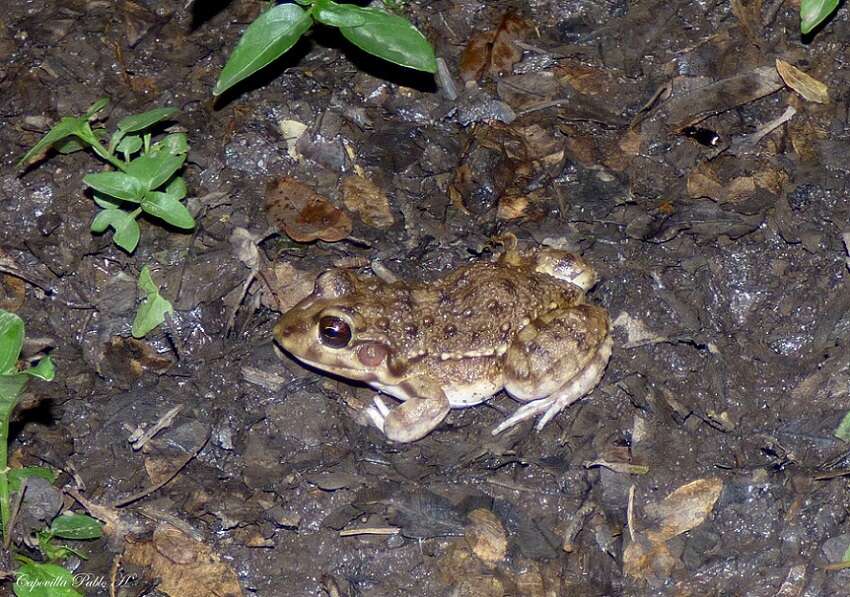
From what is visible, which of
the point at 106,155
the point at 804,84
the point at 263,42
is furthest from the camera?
the point at 804,84

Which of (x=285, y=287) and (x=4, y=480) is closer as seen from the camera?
(x=4, y=480)

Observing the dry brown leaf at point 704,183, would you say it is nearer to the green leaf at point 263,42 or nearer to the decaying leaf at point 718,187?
the decaying leaf at point 718,187

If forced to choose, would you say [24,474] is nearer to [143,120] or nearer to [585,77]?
[143,120]

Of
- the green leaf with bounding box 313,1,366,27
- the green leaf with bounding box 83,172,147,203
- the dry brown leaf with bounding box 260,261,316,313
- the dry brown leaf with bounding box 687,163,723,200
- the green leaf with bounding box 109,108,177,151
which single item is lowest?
the dry brown leaf with bounding box 260,261,316,313

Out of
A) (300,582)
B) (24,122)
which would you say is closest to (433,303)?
(300,582)

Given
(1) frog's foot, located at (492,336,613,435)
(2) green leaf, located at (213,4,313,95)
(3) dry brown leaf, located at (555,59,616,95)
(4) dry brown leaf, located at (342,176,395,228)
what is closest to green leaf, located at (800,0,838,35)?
(3) dry brown leaf, located at (555,59,616,95)

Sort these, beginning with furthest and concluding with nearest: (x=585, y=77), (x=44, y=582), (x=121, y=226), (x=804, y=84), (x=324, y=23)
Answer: (x=585, y=77)
(x=804, y=84)
(x=121, y=226)
(x=324, y=23)
(x=44, y=582)

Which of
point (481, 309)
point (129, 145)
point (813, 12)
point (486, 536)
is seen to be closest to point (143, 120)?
point (129, 145)

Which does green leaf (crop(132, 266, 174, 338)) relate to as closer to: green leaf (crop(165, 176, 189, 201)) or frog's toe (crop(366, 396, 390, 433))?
green leaf (crop(165, 176, 189, 201))
